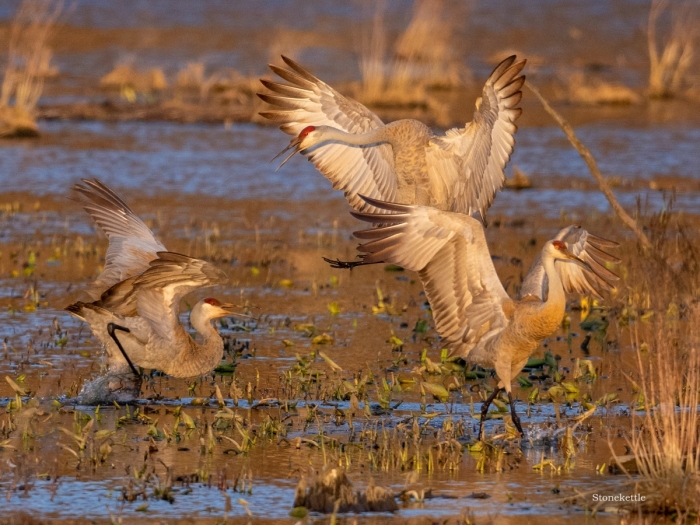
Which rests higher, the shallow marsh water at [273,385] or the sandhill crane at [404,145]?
the sandhill crane at [404,145]

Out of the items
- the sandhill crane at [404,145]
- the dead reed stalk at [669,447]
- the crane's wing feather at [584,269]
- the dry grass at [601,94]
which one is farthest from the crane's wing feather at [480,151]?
the dry grass at [601,94]

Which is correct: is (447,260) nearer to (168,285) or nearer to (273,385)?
(273,385)

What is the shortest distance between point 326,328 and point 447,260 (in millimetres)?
2686

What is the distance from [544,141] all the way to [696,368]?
44.8ft

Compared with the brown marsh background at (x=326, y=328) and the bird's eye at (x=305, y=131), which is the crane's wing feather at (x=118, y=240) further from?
the bird's eye at (x=305, y=131)

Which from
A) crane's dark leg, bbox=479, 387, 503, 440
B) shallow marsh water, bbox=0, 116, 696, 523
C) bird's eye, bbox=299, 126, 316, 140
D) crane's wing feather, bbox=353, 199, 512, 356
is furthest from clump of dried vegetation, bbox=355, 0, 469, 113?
crane's dark leg, bbox=479, 387, 503, 440

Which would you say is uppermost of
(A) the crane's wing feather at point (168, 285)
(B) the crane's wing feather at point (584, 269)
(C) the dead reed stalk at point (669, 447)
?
(B) the crane's wing feather at point (584, 269)

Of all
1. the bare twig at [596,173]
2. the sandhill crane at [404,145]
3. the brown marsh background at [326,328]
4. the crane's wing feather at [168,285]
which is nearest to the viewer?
the brown marsh background at [326,328]

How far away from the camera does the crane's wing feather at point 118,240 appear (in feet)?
26.3

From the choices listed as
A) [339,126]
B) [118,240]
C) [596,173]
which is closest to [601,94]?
[339,126]

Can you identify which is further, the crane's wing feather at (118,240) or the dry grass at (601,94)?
the dry grass at (601,94)

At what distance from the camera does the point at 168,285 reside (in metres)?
7.64

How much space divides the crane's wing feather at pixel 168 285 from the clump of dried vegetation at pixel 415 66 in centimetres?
1362

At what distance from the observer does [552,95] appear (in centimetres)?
2397
